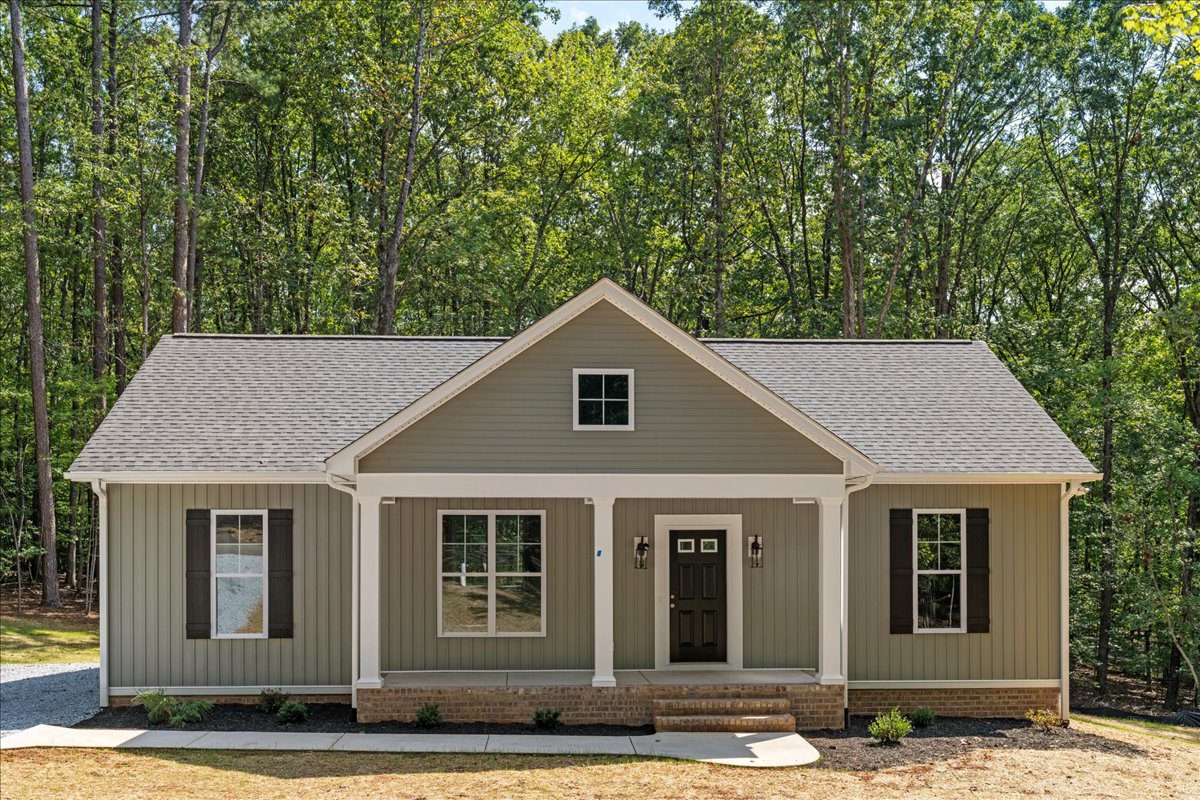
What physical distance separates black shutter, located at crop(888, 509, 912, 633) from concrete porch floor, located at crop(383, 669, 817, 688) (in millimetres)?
1405

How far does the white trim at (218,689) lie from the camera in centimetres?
1295

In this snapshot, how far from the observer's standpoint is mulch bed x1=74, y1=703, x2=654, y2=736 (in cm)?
1184

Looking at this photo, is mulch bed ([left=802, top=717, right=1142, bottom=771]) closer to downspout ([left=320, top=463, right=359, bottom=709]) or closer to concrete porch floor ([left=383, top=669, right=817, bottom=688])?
concrete porch floor ([left=383, top=669, right=817, bottom=688])

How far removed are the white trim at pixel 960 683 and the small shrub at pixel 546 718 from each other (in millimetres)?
3968

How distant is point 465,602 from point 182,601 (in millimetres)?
3569

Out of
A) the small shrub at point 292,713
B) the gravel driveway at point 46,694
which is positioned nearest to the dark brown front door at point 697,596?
the small shrub at point 292,713

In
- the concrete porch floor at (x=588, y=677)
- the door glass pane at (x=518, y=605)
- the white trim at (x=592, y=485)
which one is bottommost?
the concrete porch floor at (x=588, y=677)

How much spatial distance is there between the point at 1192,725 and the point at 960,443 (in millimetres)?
6337

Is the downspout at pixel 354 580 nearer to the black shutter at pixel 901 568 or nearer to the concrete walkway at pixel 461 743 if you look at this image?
the concrete walkway at pixel 461 743

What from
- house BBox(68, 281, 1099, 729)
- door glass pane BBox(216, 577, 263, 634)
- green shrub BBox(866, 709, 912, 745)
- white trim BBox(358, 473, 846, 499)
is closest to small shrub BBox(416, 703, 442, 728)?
house BBox(68, 281, 1099, 729)

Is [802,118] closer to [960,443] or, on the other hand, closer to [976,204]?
[976,204]

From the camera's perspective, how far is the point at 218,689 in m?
13.0

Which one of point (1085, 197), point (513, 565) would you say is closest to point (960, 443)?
point (513, 565)

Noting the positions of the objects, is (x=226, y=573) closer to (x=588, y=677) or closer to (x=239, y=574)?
(x=239, y=574)
